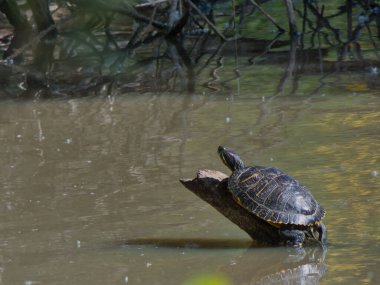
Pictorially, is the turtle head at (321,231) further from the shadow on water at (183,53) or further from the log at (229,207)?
the shadow on water at (183,53)

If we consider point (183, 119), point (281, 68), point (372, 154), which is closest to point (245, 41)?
point (281, 68)

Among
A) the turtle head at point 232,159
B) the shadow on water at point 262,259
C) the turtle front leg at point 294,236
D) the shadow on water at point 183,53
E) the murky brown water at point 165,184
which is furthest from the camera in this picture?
the shadow on water at point 183,53

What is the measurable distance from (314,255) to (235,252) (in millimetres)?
500

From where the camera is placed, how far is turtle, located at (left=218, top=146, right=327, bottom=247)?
556 cm

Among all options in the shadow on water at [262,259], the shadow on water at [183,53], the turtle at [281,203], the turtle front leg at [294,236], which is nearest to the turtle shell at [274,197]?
the turtle at [281,203]

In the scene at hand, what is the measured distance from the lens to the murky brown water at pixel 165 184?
18.1ft

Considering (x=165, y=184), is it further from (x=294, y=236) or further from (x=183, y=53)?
(x=183, y=53)

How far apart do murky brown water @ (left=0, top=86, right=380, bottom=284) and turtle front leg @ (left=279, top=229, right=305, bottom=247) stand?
0.09m

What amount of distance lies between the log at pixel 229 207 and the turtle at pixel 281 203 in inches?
3.8

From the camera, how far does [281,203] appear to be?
18.3 feet

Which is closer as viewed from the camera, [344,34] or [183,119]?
[183,119]

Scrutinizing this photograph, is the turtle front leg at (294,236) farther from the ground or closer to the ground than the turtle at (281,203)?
closer to the ground

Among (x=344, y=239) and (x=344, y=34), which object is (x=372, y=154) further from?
(x=344, y=34)

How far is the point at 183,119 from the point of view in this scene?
983cm
